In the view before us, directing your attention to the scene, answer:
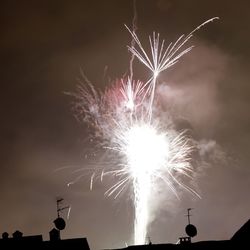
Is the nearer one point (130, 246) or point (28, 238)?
point (130, 246)

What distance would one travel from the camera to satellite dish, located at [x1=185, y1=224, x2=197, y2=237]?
50125mm

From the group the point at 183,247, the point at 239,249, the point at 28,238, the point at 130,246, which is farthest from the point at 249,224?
the point at 28,238

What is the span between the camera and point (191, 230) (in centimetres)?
5031

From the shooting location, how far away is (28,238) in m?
49.2

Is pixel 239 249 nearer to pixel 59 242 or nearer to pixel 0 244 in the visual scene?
pixel 59 242

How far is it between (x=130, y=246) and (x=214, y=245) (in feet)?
20.7

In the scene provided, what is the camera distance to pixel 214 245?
152ft

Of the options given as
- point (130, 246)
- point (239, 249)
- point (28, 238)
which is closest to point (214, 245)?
point (239, 249)

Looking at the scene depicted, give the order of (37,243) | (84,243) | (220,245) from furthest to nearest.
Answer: (84,243) → (37,243) → (220,245)

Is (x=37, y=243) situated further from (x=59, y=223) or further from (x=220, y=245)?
(x=220, y=245)

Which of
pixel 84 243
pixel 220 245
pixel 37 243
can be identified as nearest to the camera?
pixel 220 245

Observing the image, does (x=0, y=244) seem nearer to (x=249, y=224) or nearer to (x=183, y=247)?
(x=183, y=247)

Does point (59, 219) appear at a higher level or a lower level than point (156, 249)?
higher

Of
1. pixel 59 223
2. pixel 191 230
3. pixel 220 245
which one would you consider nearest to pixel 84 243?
pixel 59 223
